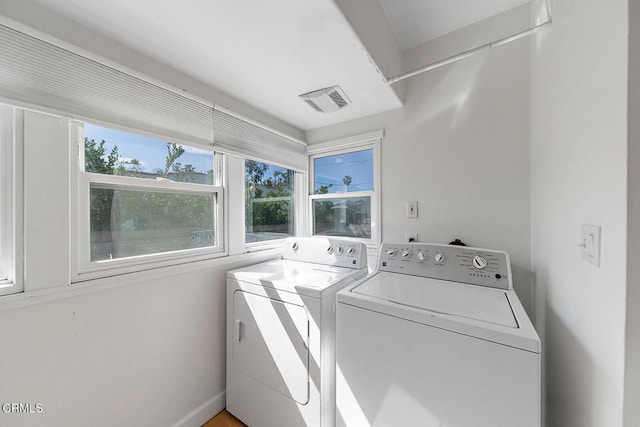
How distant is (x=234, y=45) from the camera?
3.95 ft

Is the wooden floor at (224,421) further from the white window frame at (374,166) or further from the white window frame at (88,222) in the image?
the white window frame at (374,166)

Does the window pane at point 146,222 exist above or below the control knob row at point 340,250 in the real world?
above

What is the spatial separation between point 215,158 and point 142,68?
0.64 meters

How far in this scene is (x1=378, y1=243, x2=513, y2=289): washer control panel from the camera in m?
1.26

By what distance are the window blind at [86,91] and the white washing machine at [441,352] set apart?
1.38m

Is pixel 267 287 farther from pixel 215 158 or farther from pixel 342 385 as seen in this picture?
pixel 215 158

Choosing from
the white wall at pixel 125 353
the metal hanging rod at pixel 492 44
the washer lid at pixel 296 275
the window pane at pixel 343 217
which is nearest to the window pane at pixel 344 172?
the window pane at pixel 343 217

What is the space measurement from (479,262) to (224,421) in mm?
1942

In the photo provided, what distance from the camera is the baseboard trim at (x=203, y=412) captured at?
4.75ft

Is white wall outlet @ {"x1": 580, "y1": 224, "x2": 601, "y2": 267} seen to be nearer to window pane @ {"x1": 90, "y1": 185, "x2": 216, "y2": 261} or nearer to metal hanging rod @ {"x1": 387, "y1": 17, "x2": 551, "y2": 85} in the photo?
metal hanging rod @ {"x1": 387, "y1": 17, "x2": 551, "y2": 85}

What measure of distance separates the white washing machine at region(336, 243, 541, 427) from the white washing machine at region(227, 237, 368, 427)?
170 mm

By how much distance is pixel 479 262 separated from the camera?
1.30m

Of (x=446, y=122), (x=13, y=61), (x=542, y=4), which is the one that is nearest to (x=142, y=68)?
(x=13, y=61)

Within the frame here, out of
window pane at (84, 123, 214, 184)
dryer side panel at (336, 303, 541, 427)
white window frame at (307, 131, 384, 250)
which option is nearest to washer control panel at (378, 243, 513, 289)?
white window frame at (307, 131, 384, 250)
